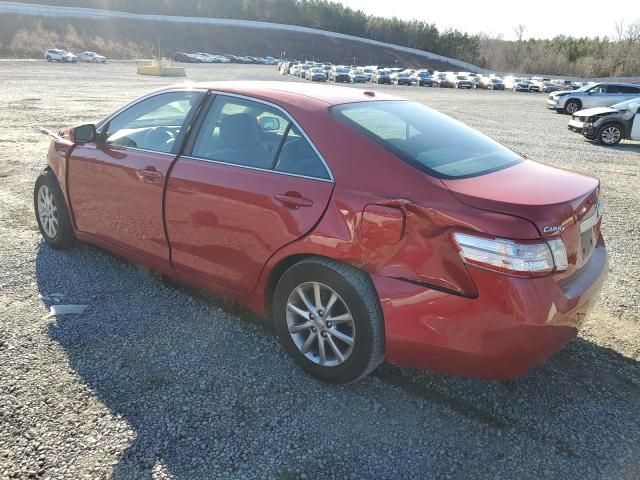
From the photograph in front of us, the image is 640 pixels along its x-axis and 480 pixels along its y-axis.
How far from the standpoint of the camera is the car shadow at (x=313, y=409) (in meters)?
2.53

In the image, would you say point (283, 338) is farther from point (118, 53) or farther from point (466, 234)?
point (118, 53)

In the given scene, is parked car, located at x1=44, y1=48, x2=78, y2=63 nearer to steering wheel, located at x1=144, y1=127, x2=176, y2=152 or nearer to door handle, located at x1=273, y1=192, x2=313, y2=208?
steering wheel, located at x1=144, y1=127, x2=176, y2=152

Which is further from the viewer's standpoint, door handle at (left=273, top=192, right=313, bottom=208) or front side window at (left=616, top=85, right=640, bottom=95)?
front side window at (left=616, top=85, right=640, bottom=95)

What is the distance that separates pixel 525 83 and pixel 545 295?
175 ft

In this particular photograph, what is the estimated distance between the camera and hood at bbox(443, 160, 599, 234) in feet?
8.21

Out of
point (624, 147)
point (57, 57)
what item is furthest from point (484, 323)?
point (57, 57)

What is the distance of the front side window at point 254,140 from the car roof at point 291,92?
7 centimetres

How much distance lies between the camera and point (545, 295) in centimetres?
250

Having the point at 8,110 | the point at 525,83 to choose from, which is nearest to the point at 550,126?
the point at 8,110

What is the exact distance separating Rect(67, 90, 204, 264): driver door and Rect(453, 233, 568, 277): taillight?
2.15 meters

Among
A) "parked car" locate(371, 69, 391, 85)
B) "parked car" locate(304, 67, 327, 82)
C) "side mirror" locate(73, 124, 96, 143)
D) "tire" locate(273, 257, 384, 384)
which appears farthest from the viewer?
"parked car" locate(371, 69, 391, 85)

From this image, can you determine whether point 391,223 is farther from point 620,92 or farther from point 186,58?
point 186,58

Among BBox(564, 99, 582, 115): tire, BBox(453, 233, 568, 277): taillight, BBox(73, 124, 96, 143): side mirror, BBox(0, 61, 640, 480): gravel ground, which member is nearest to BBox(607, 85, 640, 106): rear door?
BBox(564, 99, 582, 115): tire

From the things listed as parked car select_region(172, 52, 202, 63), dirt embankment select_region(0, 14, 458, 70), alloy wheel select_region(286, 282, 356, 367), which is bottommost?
alloy wheel select_region(286, 282, 356, 367)
